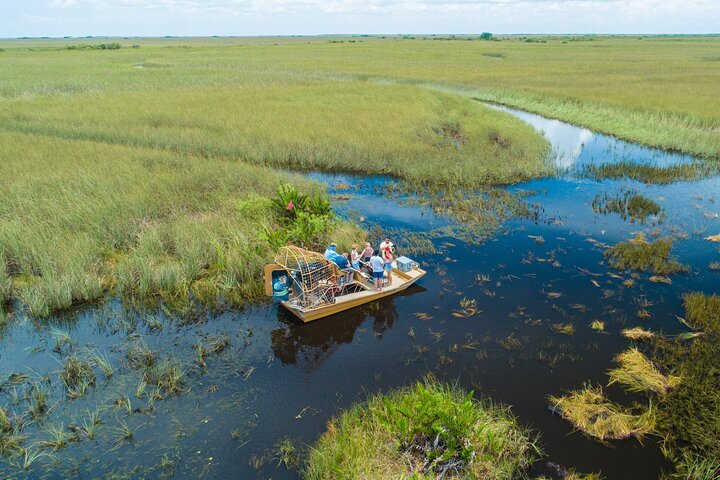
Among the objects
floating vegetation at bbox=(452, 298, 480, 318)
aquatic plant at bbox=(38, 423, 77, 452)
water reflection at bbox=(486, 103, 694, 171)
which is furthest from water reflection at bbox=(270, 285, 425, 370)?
water reflection at bbox=(486, 103, 694, 171)

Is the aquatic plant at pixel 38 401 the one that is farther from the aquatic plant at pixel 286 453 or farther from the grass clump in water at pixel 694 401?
the grass clump in water at pixel 694 401

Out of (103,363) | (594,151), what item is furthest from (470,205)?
(103,363)

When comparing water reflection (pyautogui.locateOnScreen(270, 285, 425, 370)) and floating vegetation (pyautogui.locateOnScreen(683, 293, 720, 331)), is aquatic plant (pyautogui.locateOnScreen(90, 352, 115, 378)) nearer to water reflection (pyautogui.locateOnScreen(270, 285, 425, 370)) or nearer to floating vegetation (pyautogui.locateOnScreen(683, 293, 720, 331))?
water reflection (pyautogui.locateOnScreen(270, 285, 425, 370))

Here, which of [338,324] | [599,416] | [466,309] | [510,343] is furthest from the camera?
[466,309]

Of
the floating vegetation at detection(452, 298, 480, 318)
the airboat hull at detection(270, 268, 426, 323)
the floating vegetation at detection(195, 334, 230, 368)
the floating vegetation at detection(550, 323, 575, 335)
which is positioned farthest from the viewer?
the floating vegetation at detection(452, 298, 480, 318)

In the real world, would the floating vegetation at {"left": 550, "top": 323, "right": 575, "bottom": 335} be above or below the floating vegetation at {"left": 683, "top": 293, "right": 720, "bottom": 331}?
below

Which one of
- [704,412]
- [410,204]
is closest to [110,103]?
[410,204]

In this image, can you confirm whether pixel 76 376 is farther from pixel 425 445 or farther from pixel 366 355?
pixel 425 445
